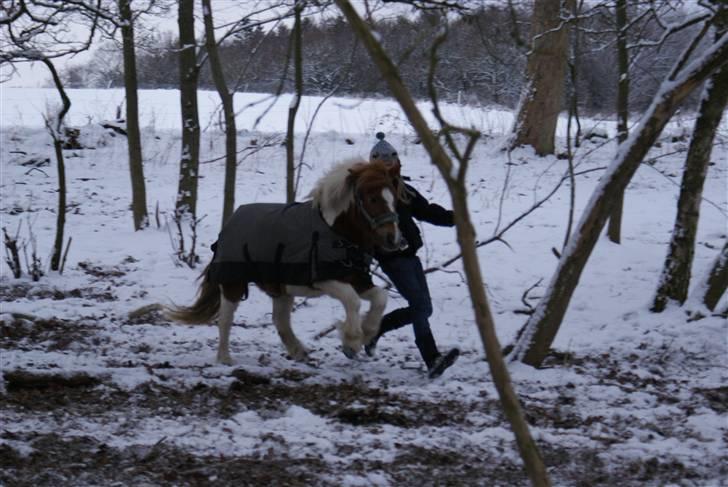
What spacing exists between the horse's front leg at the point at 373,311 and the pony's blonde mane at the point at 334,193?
2.15 feet

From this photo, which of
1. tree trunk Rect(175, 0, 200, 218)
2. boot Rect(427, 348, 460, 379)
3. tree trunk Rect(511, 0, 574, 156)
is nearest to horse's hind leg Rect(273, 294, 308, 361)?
boot Rect(427, 348, 460, 379)

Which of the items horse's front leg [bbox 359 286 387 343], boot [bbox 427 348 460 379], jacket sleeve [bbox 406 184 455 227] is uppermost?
jacket sleeve [bbox 406 184 455 227]

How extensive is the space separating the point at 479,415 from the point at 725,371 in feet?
8.68

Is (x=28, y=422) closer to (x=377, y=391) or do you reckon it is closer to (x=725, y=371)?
(x=377, y=391)

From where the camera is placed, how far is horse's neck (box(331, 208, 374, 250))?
239 inches

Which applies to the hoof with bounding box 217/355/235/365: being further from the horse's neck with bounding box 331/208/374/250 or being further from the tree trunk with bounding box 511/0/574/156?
the tree trunk with bounding box 511/0/574/156

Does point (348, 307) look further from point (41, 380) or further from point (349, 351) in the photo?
point (41, 380)

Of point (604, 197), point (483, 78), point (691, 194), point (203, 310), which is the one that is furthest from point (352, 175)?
point (483, 78)

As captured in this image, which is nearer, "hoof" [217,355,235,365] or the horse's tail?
"hoof" [217,355,235,365]

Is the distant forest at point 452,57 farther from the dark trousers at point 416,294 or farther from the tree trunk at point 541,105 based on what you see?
the dark trousers at point 416,294

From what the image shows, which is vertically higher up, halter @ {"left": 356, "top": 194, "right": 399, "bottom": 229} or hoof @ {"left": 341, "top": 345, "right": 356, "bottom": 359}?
halter @ {"left": 356, "top": 194, "right": 399, "bottom": 229}

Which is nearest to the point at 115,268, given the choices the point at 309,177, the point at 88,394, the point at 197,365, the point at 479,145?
the point at 197,365

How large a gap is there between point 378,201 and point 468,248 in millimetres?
3242

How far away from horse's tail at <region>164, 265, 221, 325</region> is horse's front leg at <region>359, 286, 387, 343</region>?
133 cm
